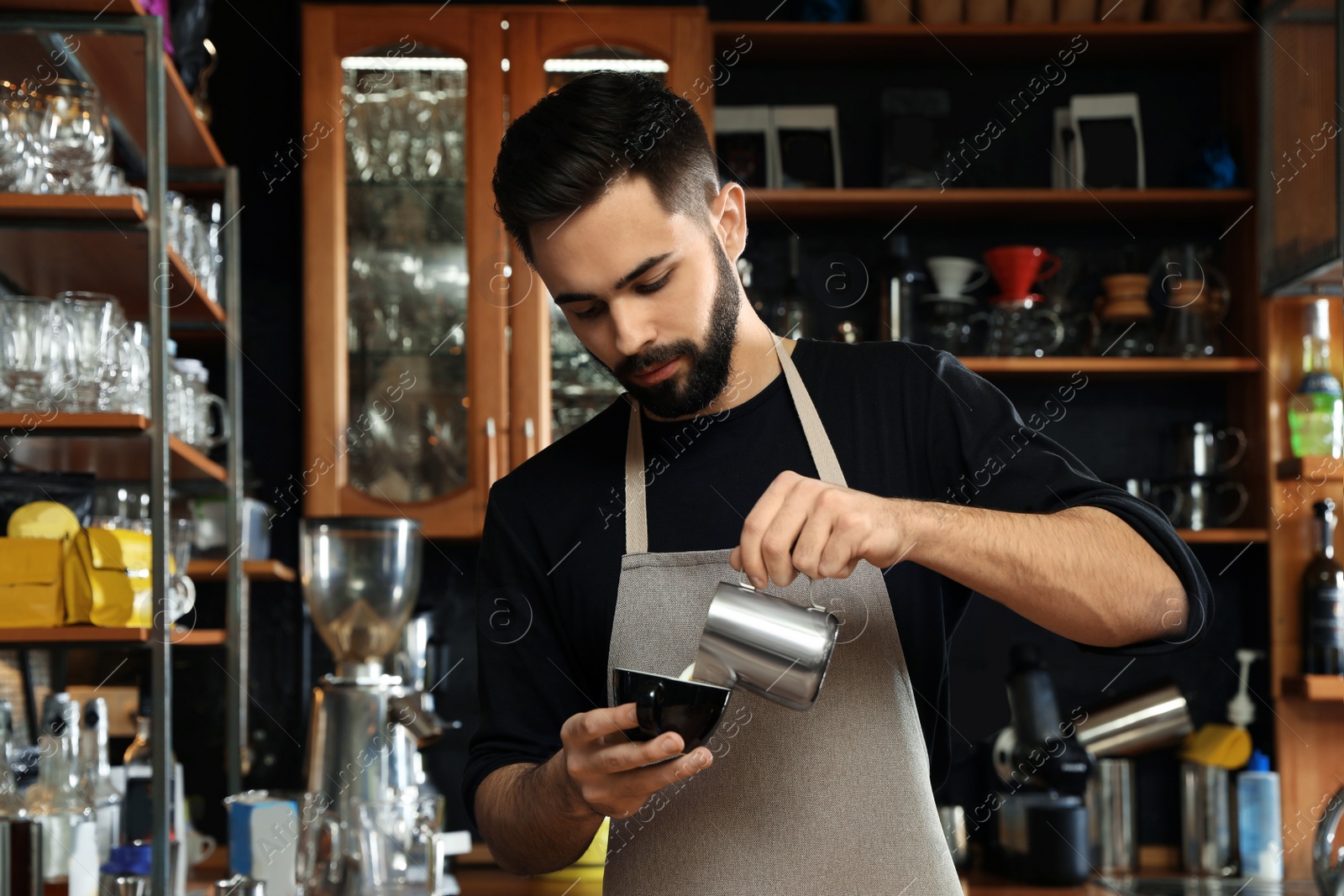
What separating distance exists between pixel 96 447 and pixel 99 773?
1.62 ft

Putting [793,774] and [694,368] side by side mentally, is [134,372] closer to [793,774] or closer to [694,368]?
[694,368]

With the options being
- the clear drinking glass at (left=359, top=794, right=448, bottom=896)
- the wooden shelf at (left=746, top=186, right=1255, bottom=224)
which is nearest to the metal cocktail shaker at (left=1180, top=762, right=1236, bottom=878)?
Result: the wooden shelf at (left=746, top=186, right=1255, bottom=224)

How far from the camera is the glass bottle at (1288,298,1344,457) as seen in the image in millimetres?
2709

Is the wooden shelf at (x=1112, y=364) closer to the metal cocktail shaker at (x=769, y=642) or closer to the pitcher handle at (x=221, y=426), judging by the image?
the pitcher handle at (x=221, y=426)

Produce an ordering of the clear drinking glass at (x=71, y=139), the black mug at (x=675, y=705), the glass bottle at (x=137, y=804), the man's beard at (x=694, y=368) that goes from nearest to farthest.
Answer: the black mug at (x=675, y=705) → the man's beard at (x=694, y=368) → the clear drinking glass at (x=71, y=139) → the glass bottle at (x=137, y=804)

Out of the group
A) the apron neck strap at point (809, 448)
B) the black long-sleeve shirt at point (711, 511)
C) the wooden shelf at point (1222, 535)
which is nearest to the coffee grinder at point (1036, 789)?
the wooden shelf at point (1222, 535)

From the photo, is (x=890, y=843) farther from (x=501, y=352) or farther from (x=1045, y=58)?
(x=1045, y=58)

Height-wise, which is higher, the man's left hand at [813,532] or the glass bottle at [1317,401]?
the glass bottle at [1317,401]

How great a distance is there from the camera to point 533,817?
43.3 inches

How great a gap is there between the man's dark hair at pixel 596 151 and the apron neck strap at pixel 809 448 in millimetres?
188

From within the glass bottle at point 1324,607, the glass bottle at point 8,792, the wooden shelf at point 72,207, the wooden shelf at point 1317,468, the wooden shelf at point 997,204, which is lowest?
the glass bottle at point 8,792

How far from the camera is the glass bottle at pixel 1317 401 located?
2709 millimetres

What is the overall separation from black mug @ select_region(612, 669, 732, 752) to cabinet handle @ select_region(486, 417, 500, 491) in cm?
177

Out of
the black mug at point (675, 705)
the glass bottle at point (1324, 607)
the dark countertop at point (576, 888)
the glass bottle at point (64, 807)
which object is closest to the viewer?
the black mug at point (675, 705)
